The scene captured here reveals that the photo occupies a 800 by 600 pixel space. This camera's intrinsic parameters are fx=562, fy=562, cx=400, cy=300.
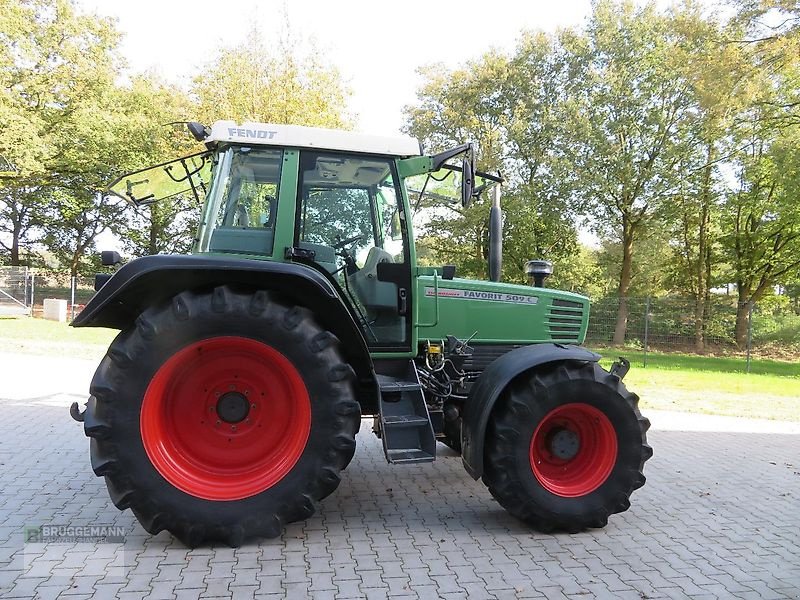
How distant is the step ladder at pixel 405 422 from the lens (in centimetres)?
367

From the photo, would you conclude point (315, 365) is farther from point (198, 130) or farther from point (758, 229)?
point (758, 229)

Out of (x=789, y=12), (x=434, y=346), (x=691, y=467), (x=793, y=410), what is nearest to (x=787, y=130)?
(x=789, y=12)

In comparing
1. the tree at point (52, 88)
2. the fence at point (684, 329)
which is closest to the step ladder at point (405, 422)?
the fence at point (684, 329)

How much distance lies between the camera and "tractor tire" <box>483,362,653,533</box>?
3701mm

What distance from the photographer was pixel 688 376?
42.0 ft

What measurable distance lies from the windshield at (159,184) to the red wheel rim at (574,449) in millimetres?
3263

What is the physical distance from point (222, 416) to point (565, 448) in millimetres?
2336

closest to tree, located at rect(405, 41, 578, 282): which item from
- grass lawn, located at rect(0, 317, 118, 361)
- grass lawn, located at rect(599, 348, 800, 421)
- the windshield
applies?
grass lawn, located at rect(599, 348, 800, 421)

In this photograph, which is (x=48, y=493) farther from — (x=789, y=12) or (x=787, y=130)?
(x=787, y=130)

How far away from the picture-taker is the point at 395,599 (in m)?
2.88

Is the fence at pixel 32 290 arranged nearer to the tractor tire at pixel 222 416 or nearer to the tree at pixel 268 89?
the tree at pixel 268 89

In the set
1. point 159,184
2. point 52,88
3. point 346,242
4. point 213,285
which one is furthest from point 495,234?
point 52,88

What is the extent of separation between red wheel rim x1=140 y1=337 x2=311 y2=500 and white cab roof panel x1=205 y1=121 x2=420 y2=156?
4.53 ft

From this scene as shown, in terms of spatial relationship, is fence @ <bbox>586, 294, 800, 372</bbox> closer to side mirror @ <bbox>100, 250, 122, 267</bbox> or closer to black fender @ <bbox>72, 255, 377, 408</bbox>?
black fender @ <bbox>72, 255, 377, 408</bbox>
